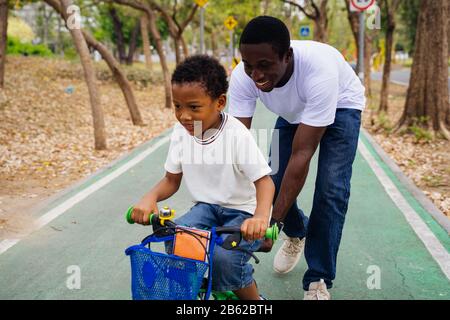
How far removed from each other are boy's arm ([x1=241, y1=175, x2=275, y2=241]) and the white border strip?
2.02 metres

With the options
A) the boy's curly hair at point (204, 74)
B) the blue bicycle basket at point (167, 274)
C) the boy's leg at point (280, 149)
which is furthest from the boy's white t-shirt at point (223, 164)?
the boy's leg at point (280, 149)

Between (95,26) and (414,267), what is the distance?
201ft

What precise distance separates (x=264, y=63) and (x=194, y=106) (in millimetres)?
499

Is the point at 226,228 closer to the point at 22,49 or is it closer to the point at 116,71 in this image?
the point at 116,71

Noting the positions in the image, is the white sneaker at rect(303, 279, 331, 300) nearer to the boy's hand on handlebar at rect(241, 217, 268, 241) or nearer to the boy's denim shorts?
the boy's denim shorts

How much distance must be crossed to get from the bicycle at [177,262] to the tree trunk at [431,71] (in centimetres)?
851

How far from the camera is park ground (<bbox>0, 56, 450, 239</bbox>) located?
677 centimetres

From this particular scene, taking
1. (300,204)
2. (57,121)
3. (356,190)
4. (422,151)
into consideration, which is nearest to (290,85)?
(300,204)

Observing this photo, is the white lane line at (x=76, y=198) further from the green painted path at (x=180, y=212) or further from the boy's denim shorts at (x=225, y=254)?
the boy's denim shorts at (x=225, y=254)

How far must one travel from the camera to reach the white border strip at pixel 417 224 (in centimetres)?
435

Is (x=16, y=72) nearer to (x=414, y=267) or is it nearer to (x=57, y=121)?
(x=57, y=121)

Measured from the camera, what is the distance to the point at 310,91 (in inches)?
123

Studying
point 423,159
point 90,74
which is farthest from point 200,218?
point 90,74

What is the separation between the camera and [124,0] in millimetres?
15188
